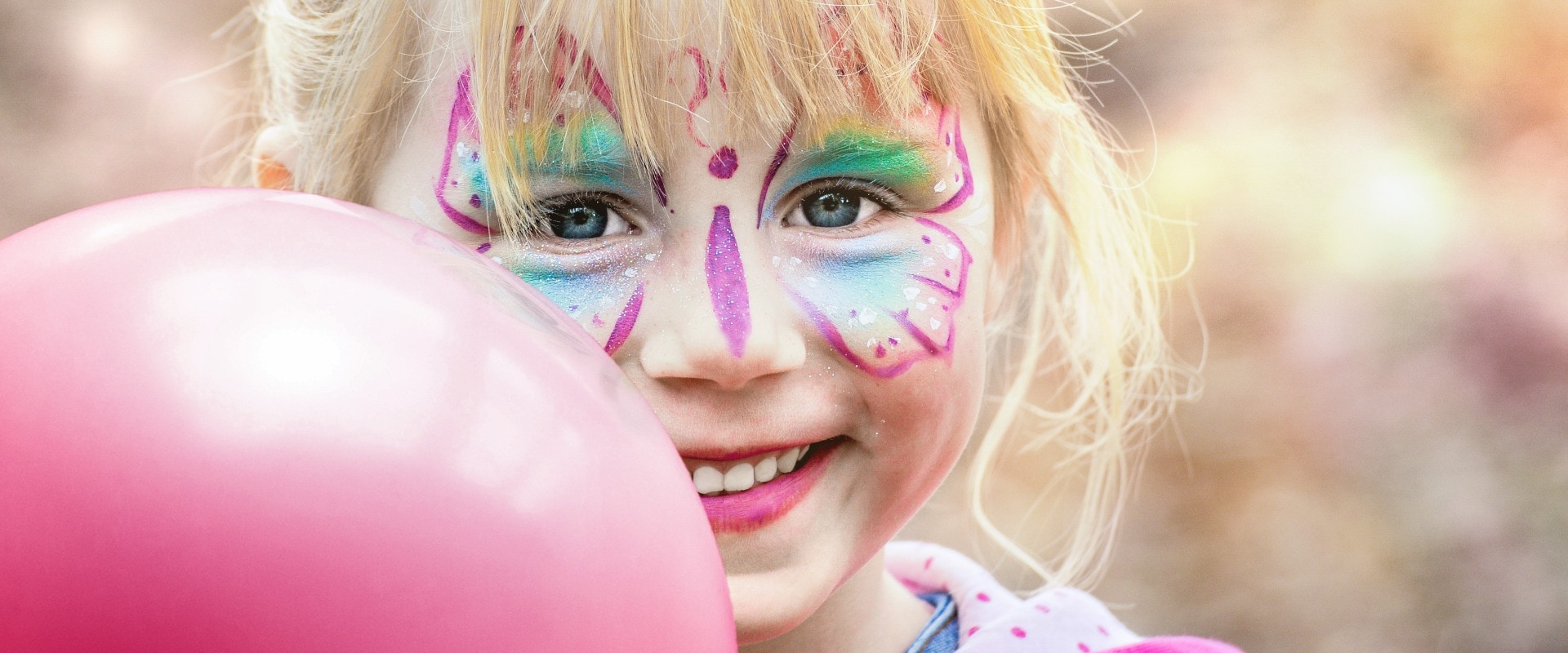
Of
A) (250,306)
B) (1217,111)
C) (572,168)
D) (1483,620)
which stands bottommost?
(1483,620)

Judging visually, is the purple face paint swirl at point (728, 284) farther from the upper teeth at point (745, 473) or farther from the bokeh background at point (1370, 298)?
the bokeh background at point (1370, 298)

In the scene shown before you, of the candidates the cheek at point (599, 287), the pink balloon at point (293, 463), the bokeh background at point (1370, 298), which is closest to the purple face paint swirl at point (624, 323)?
the cheek at point (599, 287)

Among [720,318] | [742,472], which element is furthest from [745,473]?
[720,318]

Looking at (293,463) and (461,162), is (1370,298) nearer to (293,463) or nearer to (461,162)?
(461,162)

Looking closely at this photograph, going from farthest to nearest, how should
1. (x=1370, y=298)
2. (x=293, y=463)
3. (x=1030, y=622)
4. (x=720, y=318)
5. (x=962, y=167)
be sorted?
(x=1370, y=298) → (x=1030, y=622) → (x=962, y=167) → (x=720, y=318) → (x=293, y=463)

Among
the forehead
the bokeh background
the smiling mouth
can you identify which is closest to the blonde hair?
the forehead

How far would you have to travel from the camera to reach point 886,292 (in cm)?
75

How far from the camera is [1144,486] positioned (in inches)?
78.2

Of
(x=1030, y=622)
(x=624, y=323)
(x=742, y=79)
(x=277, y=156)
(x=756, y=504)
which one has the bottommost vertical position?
(x=1030, y=622)

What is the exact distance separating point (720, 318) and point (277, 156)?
389 millimetres

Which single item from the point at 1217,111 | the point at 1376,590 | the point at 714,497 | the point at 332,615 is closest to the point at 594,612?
the point at 332,615

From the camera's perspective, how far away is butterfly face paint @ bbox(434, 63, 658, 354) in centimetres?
69

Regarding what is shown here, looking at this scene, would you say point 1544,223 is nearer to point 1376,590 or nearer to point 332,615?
point 1376,590

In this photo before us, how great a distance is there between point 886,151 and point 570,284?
0.19m
